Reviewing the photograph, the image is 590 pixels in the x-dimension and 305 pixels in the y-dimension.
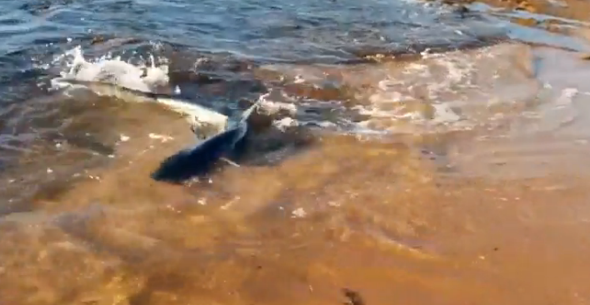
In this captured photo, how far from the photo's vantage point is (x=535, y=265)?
4.30m

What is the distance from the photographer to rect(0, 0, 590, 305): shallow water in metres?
4.09

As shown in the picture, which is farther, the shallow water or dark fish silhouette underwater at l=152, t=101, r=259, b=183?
dark fish silhouette underwater at l=152, t=101, r=259, b=183

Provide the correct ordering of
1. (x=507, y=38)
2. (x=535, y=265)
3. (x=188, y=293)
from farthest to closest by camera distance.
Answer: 1. (x=507, y=38)
2. (x=535, y=265)
3. (x=188, y=293)

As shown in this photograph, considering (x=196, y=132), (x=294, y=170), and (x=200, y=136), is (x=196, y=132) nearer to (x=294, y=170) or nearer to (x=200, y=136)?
(x=200, y=136)

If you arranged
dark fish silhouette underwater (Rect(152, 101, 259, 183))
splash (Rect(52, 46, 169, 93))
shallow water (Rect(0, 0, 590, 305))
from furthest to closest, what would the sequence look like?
splash (Rect(52, 46, 169, 93)) → dark fish silhouette underwater (Rect(152, 101, 259, 183)) → shallow water (Rect(0, 0, 590, 305))

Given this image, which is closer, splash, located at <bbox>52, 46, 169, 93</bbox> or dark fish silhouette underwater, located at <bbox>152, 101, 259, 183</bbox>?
dark fish silhouette underwater, located at <bbox>152, 101, 259, 183</bbox>

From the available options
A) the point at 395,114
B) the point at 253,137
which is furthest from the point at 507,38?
the point at 253,137

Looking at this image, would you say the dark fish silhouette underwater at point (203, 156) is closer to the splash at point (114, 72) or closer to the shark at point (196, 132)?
the shark at point (196, 132)

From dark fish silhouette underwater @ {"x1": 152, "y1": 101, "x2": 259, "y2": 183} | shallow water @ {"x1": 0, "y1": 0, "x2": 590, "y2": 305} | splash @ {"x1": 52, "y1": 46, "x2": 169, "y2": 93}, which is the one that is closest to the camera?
shallow water @ {"x1": 0, "y1": 0, "x2": 590, "y2": 305}

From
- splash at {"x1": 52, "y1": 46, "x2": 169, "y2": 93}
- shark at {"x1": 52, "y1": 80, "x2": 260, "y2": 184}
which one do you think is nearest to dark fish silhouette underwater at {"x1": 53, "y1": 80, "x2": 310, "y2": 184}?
shark at {"x1": 52, "y1": 80, "x2": 260, "y2": 184}

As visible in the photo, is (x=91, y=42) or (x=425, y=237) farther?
(x=91, y=42)

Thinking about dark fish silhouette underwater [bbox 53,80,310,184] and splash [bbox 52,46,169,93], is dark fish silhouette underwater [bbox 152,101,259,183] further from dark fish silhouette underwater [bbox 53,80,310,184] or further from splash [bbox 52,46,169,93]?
splash [bbox 52,46,169,93]

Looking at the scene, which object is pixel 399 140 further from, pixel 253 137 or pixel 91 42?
pixel 91 42

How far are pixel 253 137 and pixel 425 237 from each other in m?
2.30
